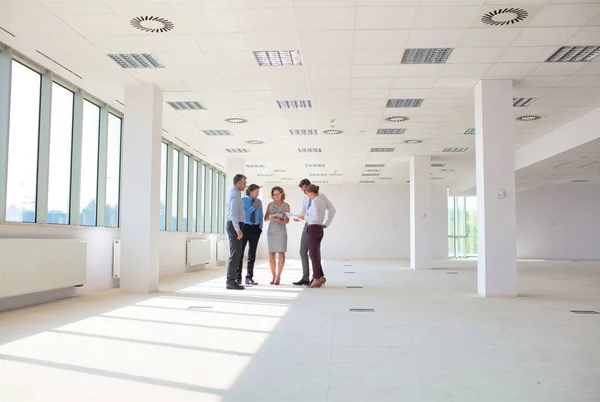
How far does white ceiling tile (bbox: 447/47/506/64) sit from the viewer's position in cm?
705

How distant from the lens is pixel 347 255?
24578 mm

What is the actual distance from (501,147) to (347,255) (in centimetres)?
1663

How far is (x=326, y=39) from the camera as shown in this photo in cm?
668

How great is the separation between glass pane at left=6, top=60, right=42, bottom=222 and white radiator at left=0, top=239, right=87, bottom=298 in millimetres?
547

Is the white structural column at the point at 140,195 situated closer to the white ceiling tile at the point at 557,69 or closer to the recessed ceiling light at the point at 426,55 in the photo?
the recessed ceiling light at the point at 426,55

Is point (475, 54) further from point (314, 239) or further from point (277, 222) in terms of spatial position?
point (277, 222)

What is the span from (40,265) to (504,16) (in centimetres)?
615

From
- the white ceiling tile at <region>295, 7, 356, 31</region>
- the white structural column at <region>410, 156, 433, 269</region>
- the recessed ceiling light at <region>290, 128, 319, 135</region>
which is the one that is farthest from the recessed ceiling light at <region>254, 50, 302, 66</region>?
the white structural column at <region>410, 156, 433, 269</region>

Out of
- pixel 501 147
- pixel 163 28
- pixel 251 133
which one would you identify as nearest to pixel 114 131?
pixel 251 133

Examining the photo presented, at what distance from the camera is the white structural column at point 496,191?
807cm

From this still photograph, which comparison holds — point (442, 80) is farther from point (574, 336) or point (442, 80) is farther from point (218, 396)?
point (218, 396)

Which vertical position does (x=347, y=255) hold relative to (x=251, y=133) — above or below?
below

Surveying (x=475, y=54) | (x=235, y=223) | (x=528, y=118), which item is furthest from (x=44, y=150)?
(x=528, y=118)

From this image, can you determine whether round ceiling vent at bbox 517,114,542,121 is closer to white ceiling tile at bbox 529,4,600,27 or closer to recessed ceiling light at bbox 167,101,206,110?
white ceiling tile at bbox 529,4,600,27
